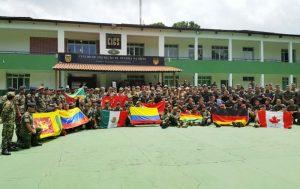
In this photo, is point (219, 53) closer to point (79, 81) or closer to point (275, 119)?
point (79, 81)

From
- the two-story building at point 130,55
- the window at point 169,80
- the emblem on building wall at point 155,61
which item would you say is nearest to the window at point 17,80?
the two-story building at point 130,55

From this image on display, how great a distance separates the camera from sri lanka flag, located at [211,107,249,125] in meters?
15.5

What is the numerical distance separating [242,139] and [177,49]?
70.6ft

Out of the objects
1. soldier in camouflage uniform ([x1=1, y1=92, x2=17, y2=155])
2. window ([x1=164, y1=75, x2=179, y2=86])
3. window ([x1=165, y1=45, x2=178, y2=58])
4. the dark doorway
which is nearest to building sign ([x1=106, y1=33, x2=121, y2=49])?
the dark doorway

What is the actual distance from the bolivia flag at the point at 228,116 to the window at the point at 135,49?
52.1ft

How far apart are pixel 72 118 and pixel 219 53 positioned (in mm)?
23351

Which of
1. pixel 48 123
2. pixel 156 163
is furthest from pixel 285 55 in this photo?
pixel 156 163

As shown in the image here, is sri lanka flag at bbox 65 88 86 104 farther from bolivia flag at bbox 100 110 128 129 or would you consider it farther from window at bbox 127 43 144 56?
window at bbox 127 43 144 56

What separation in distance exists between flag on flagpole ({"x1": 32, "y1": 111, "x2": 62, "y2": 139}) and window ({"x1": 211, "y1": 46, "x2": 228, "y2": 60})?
78.4ft

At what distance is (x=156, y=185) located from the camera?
5871 millimetres

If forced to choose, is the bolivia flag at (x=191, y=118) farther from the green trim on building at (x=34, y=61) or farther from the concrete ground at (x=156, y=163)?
the green trim on building at (x=34, y=61)

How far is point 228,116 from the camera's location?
1565cm

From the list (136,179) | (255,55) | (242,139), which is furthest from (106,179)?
(255,55)

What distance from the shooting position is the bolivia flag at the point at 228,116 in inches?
611
